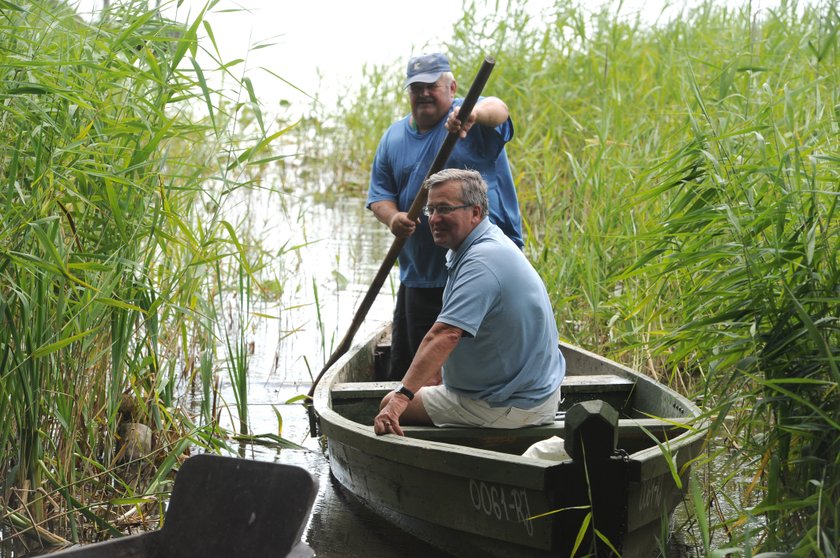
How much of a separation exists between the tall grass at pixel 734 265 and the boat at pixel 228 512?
3.94ft

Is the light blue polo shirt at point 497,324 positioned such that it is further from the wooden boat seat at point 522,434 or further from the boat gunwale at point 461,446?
the boat gunwale at point 461,446

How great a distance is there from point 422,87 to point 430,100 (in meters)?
0.08

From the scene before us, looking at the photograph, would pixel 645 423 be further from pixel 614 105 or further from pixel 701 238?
pixel 614 105

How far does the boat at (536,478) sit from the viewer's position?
3.55 m

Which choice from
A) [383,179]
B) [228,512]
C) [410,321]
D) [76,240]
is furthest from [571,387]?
[228,512]

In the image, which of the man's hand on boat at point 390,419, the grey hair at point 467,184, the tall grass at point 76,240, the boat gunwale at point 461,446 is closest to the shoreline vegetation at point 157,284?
the tall grass at point 76,240

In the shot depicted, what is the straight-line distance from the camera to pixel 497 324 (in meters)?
4.02

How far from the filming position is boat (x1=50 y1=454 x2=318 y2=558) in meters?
2.78

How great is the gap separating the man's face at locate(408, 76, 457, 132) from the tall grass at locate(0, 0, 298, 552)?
1353mm

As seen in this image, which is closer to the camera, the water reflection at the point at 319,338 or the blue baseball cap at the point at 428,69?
the water reflection at the point at 319,338

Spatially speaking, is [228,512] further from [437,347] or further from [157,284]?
[157,284]

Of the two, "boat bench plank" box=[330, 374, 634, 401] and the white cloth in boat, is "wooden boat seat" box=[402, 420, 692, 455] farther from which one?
"boat bench plank" box=[330, 374, 634, 401]

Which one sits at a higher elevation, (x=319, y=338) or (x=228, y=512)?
(x=228, y=512)

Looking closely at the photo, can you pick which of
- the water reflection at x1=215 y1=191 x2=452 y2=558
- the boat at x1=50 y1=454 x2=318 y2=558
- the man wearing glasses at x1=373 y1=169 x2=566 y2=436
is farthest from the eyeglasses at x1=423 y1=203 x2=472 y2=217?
the boat at x1=50 y1=454 x2=318 y2=558
